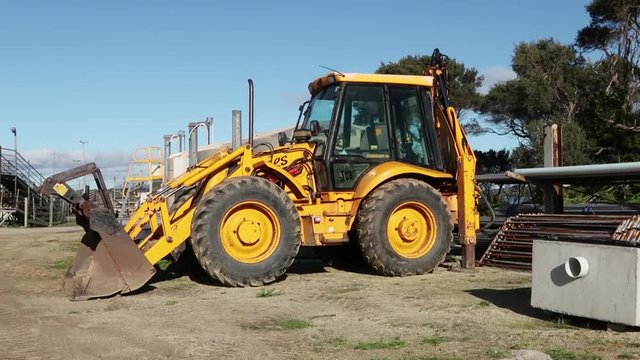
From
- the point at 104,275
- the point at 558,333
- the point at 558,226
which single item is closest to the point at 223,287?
the point at 104,275

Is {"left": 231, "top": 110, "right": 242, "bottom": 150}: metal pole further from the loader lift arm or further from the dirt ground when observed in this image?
the loader lift arm

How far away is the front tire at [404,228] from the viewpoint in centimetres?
955

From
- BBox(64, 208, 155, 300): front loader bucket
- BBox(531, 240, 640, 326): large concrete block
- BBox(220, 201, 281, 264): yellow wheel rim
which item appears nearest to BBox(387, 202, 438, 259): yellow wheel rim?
BBox(220, 201, 281, 264): yellow wheel rim

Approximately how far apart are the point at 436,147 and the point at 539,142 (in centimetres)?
2735

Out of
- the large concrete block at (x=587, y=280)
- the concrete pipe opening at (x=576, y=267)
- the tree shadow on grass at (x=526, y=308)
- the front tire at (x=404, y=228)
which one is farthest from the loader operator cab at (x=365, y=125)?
the concrete pipe opening at (x=576, y=267)

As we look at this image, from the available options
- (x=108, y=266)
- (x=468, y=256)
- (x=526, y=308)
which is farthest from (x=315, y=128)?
(x=526, y=308)

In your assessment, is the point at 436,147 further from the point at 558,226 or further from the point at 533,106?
the point at 533,106

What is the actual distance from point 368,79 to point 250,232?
3041mm

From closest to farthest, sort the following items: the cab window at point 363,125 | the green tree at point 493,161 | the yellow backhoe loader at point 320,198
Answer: the yellow backhoe loader at point 320,198, the cab window at point 363,125, the green tree at point 493,161

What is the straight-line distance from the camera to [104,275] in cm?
801

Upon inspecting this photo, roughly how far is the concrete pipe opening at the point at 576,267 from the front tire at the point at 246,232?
3852mm

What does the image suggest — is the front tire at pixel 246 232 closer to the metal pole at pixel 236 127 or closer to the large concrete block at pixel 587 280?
the large concrete block at pixel 587 280

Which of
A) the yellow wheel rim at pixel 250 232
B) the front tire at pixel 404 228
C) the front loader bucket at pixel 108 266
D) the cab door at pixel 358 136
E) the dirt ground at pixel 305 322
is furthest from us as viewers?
the cab door at pixel 358 136

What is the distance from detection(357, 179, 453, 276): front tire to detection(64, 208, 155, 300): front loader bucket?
312cm
